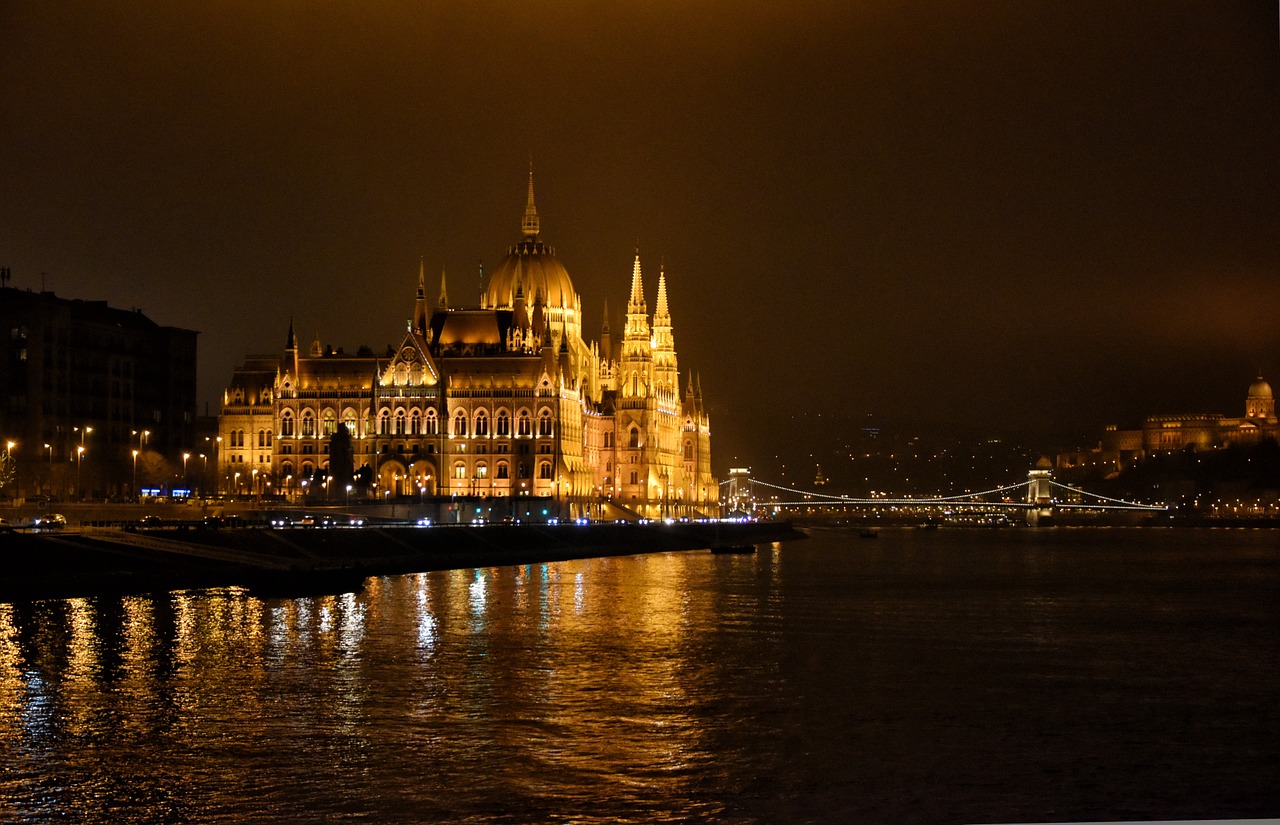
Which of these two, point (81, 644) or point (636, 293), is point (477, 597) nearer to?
point (81, 644)

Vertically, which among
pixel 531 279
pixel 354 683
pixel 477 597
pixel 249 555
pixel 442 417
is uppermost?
pixel 531 279

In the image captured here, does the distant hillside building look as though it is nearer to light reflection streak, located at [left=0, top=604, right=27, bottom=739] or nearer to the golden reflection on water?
the golden reflection on water

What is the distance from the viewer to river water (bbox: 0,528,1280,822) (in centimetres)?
2266

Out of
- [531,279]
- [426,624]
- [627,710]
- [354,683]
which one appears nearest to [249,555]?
[426,624]

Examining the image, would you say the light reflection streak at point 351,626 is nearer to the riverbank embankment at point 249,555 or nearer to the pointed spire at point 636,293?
the riverbank embankment at point 249,555

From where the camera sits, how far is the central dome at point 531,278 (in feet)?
453

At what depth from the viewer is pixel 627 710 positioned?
29766 mm

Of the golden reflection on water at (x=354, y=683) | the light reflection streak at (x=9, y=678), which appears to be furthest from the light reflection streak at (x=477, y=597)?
the light reflection streak at (x=9, y=678)

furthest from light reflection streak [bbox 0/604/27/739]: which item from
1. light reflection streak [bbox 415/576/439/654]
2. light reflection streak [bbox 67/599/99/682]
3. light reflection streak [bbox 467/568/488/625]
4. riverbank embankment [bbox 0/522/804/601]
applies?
light reflection streak [bbox 467/568/488/625]

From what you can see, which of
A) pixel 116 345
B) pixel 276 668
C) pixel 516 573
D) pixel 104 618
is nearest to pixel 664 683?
pixel 276 668

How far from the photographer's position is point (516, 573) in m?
72.8

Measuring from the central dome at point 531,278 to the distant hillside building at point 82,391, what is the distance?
99.0 ft

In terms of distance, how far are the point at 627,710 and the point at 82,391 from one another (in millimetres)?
82564

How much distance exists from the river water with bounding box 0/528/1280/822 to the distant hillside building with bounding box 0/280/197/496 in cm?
4935
